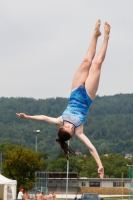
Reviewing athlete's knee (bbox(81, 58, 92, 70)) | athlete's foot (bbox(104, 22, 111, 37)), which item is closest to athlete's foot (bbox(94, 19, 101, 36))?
athlete's foot (bbox(104, 22, 111, 37))

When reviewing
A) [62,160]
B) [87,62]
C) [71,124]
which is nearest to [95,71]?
[87,62]

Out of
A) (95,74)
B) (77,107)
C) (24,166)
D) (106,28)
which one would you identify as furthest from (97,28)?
(24,166)

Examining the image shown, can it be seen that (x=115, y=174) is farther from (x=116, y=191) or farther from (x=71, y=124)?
(x=71, y=124)

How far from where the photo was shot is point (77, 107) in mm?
13883

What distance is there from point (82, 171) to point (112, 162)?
803cm

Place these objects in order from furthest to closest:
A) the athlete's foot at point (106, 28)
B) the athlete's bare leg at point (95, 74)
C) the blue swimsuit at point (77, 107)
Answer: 1. the athlete's foot at point (106, 28)
2. the athlete's bare leg at point (95, 74)
3. the blue swimsuit at point (77, 107)

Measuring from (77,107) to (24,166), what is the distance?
40355 mm

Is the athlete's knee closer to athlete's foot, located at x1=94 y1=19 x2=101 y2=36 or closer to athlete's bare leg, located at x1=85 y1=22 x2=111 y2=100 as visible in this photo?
athlete's bare leg, located at x1=85 y1=22 x2=111 y2=100

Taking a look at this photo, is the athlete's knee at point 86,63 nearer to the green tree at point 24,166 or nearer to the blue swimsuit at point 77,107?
the blue swimsuit at point 77,107

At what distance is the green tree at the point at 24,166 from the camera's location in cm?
5328

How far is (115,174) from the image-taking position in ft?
515

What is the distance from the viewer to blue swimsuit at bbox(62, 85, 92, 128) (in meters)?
13.7

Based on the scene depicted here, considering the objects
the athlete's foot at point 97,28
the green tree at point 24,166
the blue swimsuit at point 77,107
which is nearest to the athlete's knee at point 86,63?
the blue swimsuit at point 77,107

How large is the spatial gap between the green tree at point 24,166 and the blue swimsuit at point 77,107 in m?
39.0
